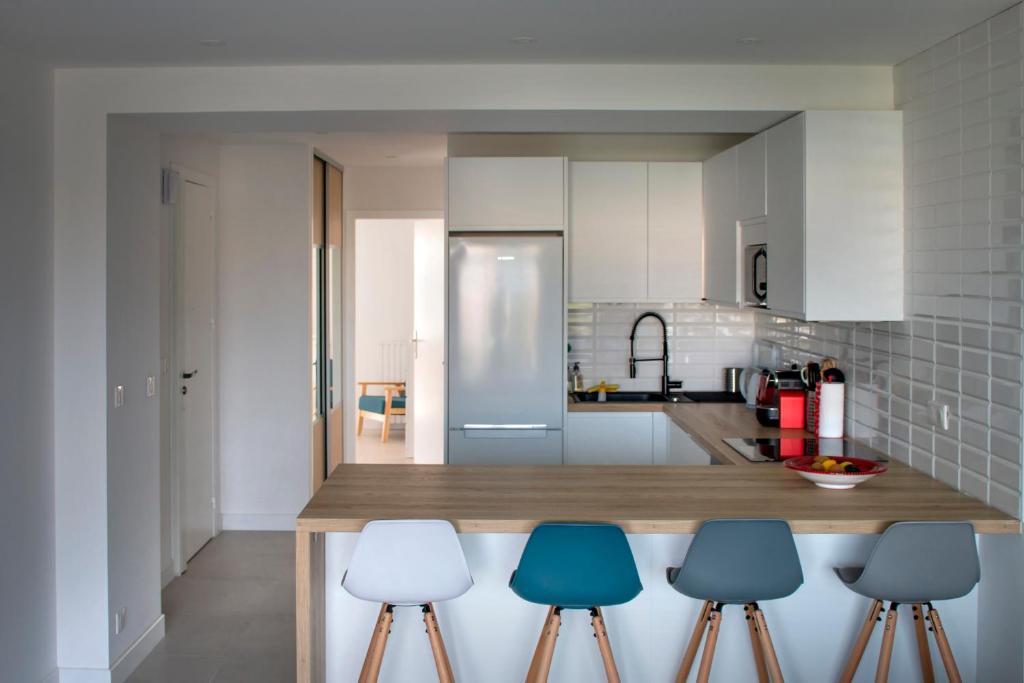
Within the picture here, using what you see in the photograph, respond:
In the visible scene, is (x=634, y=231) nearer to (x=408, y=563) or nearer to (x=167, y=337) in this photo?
(x=167, y=337)

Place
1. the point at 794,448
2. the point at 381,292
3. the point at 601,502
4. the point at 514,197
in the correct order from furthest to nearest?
the point at 381,292 → the point at 514,197 → the point at 794,448 → the point at 601,502

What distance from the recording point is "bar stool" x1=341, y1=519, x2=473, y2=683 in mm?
2795

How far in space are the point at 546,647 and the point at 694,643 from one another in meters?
0.51

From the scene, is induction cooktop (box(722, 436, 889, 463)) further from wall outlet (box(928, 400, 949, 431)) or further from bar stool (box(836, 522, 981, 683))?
bar stool (box(836, 522, 981, 683))

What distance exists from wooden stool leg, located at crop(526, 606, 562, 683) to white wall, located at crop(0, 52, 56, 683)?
6.57 ft

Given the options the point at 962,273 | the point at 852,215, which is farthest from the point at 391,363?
the point at 962,273

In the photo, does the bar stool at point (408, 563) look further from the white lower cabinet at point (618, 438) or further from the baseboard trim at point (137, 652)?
the white lower cabinet at point (618, 438)

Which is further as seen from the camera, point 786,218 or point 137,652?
point 137,652

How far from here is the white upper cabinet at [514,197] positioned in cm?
487

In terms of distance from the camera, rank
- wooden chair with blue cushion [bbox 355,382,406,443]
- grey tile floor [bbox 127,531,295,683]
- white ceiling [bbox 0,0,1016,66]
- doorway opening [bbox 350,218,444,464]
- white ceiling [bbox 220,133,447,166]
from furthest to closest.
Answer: wooden chair with blue cushion [bbox 355,382,406,443]
doorway opening [bbox 350,218,444,464]
white ceiling [bbox 220,133,447,166]
grey tile floor [bbox 127,531,295,683]
white ceiling [bbox 0,0,1016,66]

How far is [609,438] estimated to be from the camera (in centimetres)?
510

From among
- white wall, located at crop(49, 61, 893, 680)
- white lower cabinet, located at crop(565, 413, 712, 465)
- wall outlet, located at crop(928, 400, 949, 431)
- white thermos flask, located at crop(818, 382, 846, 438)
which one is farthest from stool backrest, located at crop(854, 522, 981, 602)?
white lower cabinet, located at crop(565, 413, 712, 465)

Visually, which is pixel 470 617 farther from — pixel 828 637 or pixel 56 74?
pixel 56 74

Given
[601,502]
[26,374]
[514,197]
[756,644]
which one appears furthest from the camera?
[514,197]
